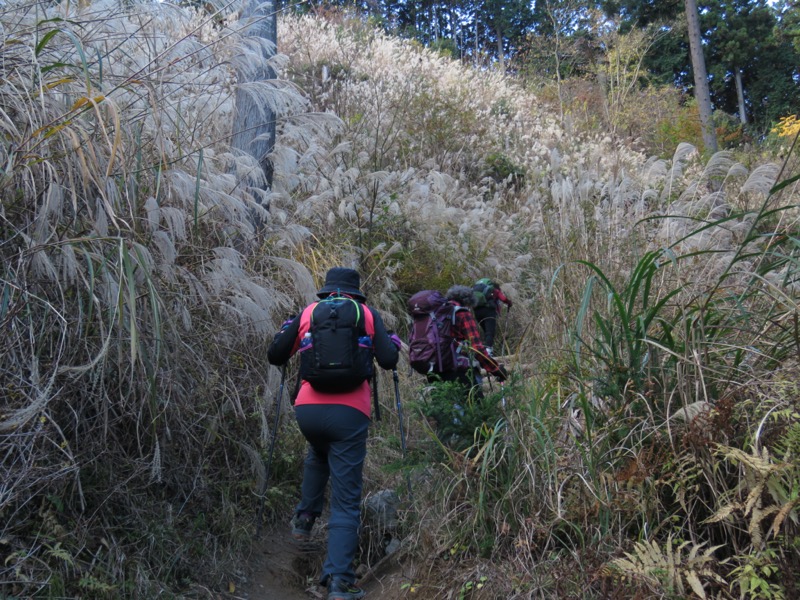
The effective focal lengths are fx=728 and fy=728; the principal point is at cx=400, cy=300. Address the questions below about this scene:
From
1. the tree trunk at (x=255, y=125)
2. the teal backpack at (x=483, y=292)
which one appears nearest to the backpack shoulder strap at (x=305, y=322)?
the tree trunk at (x=255, y=125)

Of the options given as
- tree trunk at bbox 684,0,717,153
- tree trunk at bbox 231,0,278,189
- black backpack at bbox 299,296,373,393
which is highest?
tree trunk at bbox 684,0,717,153

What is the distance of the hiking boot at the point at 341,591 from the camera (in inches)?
173

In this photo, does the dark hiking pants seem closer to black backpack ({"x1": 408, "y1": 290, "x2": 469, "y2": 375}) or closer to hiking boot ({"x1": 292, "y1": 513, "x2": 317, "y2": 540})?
hiking boot ({"x1": 292, "y1": 513, "x2": 317, "y2": 540})

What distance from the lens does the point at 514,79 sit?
23734mm

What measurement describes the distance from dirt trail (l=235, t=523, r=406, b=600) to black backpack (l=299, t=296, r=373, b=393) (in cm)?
130

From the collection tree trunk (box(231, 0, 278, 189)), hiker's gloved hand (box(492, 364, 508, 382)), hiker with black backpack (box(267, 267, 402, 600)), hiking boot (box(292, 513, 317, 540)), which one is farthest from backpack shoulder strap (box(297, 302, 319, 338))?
tree trunk (box(231, 0, 278, 189))

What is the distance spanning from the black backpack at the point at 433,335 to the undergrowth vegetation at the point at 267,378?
0.84 m

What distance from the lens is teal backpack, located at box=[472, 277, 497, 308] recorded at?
A: 9070 millimetres

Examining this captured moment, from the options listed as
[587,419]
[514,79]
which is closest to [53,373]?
[587,419]

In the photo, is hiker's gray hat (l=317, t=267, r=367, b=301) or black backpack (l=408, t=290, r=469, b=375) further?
black backpack (l=408, t=290, r=469, b=375)

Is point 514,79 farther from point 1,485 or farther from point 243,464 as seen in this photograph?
point 1,485

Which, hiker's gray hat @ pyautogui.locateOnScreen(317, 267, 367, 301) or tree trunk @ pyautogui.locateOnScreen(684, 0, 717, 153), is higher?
tree trunk @ pyautogui.locateOnScreen(684, 0, 717, 153)

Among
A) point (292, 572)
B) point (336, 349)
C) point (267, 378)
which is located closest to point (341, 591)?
point (292, 572)

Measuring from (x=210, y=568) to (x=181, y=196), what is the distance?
95.3 inches
